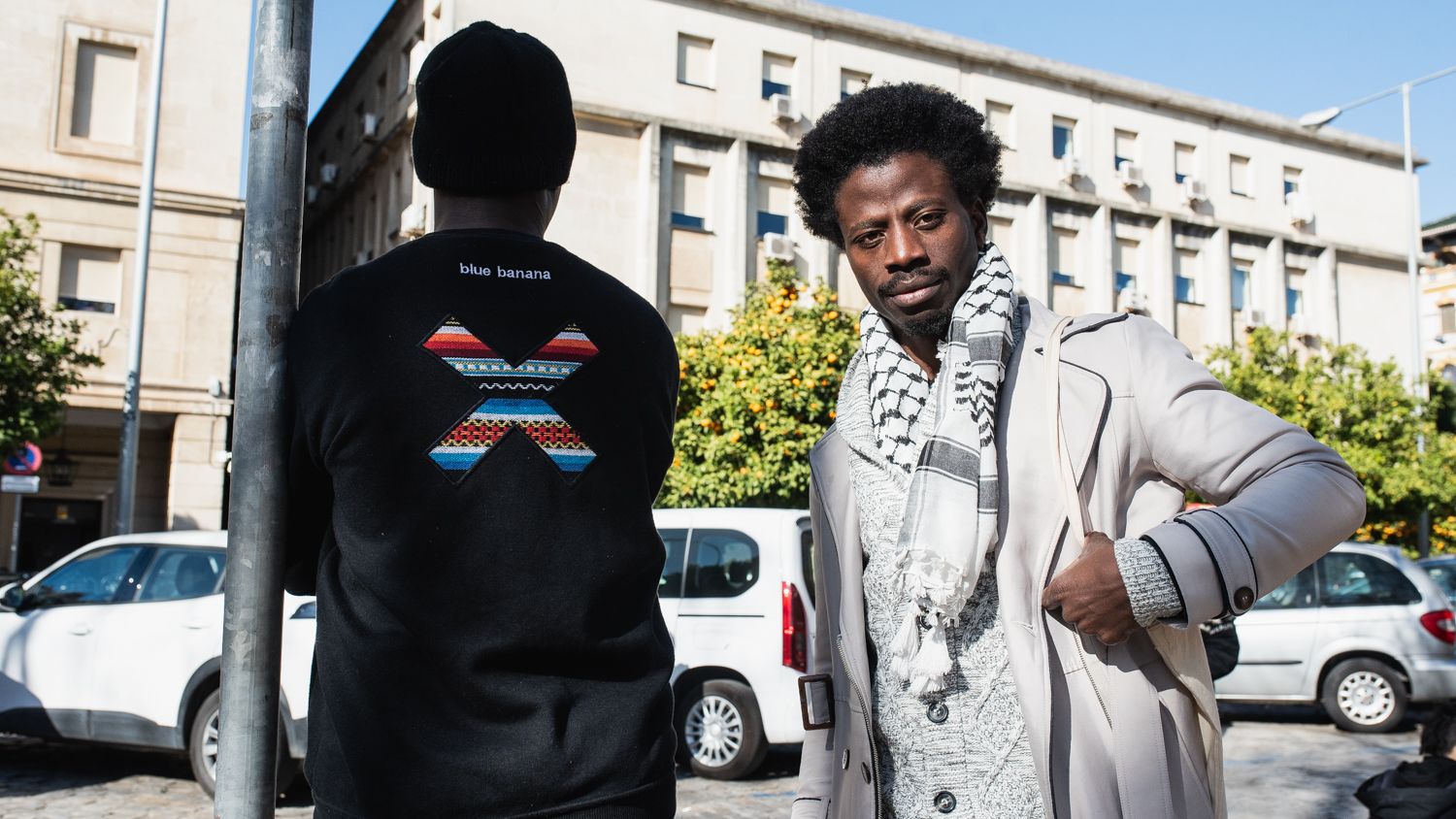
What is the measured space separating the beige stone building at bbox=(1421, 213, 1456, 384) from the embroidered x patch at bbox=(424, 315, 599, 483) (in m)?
58.3

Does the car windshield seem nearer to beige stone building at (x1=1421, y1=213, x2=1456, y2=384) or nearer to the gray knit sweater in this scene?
the gray knit sweater

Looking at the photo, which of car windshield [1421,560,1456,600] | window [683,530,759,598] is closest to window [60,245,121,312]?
window [683,530,759,598]

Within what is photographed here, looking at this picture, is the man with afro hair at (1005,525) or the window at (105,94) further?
the window at (105,94)

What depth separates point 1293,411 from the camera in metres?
27.3

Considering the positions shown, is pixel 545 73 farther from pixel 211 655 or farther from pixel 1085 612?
pixel 211 655

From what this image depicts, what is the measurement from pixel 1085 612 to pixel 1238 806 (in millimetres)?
7209

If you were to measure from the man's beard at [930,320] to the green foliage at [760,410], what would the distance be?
1680 centimetres

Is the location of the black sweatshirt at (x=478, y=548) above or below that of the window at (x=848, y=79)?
below

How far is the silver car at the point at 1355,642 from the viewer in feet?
37.8

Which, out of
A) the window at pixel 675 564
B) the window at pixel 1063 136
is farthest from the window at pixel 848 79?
the window at pixel 675 564

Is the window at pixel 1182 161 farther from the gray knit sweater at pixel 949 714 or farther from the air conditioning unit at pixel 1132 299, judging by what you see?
the gray knit sweater at pixel 949 714

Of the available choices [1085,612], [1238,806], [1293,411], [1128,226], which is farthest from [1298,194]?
[1085,612]

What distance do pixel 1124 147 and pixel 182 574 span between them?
30.7 meters

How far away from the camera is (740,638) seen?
9.03 metres
